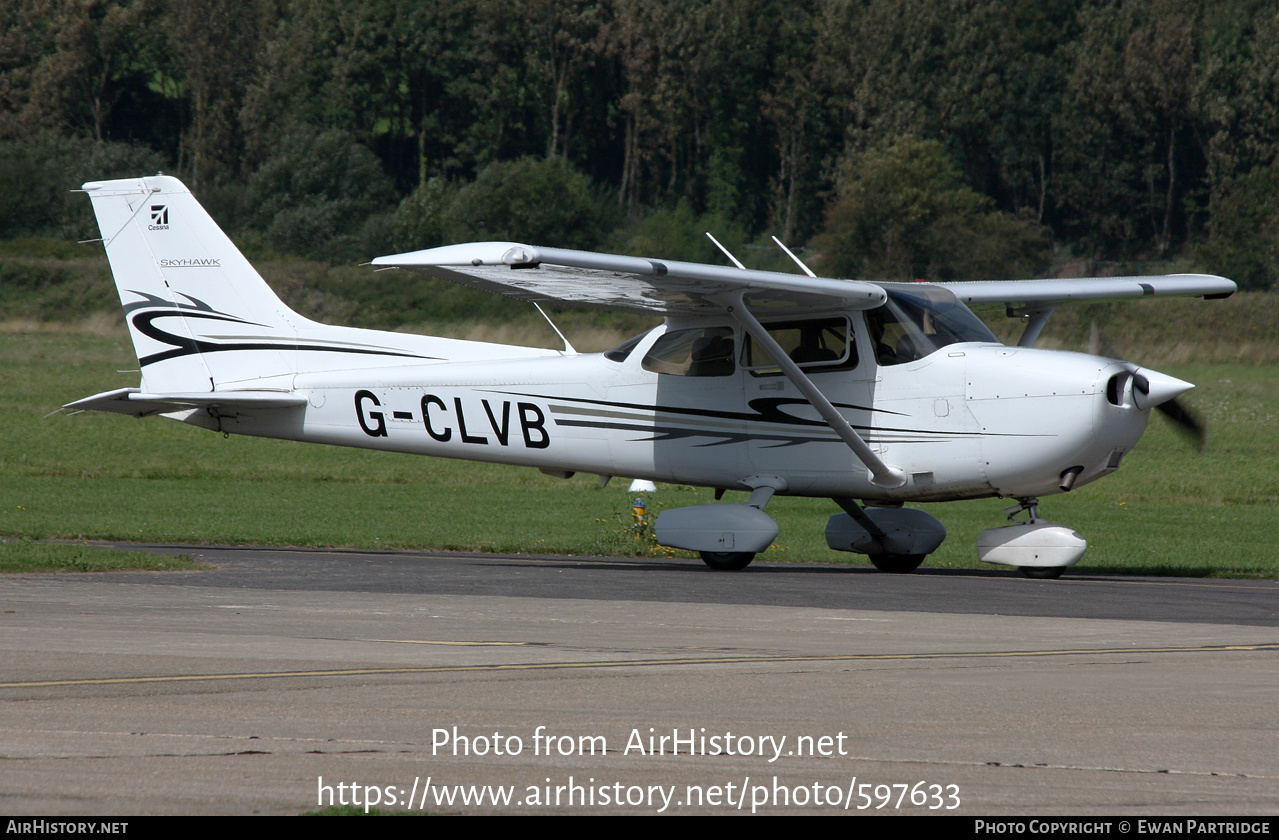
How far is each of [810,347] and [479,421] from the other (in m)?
3.49

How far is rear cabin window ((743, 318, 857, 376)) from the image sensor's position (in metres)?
14.1

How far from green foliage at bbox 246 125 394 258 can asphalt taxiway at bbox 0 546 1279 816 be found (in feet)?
155

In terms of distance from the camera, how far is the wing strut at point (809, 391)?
1360 centimetres

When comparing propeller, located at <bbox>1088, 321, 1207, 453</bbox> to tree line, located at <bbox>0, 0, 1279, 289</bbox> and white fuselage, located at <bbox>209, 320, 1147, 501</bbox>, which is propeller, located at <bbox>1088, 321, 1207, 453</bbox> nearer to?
white fuselage, located at <bbox>209, 320, 1147, 501</bbox>

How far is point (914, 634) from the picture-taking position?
9492mm

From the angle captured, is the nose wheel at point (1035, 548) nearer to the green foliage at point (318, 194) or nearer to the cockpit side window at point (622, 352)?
the cockpit side window at point (622, 352)

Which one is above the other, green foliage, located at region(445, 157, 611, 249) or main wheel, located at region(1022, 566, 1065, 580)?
main wheel, located at region(1022, 566, 1065, 580)

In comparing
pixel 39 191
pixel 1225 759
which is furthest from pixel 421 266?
pixel 39 191

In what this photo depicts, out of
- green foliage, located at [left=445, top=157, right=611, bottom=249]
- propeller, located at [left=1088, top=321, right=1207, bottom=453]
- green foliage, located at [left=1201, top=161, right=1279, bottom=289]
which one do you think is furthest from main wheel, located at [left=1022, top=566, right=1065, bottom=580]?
green foliage, located at [left=445, top=157, right=611, bottom=249]

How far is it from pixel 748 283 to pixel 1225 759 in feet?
26.2

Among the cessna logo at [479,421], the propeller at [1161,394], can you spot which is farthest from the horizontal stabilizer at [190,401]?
the propeller at [1161,394]

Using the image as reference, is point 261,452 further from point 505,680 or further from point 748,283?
point 505,680

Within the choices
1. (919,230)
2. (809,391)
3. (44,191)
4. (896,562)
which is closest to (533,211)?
(919,230)

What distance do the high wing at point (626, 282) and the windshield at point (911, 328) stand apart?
10.2 inches
